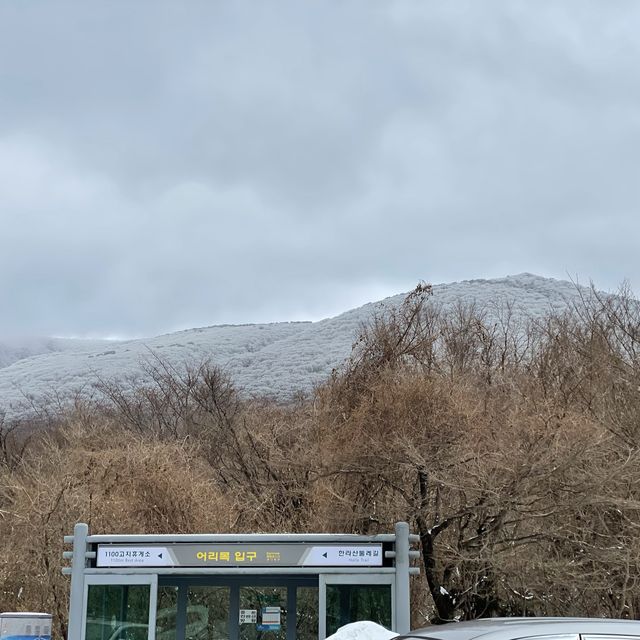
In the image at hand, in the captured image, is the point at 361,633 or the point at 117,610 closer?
the point at 361,633

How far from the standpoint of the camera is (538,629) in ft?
12.0

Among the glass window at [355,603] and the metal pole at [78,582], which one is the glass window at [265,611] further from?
the metal pole at [78,582]

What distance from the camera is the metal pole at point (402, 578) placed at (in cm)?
1134

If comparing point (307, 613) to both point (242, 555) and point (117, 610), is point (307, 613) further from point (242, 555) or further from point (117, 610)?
point (117, 610)

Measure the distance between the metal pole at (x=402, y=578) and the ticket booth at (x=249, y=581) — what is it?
0.04 feet

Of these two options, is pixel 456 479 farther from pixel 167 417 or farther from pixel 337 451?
pixel 167 417

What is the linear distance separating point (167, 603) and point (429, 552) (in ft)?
14.4

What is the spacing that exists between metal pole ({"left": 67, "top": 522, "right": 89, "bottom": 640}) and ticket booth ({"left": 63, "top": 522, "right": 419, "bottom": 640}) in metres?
0.01

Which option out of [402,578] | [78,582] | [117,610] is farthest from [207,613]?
[402,578]

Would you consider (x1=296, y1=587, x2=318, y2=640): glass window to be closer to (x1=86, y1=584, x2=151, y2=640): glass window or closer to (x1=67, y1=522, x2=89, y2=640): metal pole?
(x1=86, y1=584, x2=151, y2=640): glass window

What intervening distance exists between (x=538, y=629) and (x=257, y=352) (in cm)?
8839

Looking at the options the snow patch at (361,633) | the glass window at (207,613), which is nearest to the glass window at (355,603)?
the glass window at (207,613)

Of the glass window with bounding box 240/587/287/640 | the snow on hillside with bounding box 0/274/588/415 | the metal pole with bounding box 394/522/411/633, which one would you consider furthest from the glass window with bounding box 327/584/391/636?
the snow on hillside with bounding box 0/274/588/415

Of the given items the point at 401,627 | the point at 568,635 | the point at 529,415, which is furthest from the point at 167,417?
the point at 568,635
